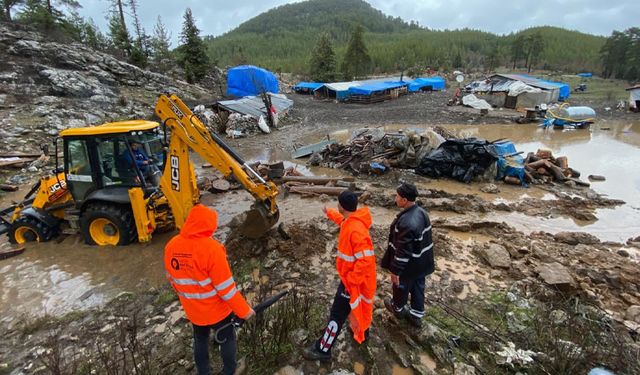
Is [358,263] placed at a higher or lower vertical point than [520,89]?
lower

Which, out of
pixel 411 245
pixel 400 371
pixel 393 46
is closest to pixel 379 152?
pixel 411 245

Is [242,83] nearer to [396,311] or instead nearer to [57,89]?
[57,89]

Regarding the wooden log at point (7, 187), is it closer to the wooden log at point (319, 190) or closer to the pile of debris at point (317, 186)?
the pile of debris at point (317, 186)

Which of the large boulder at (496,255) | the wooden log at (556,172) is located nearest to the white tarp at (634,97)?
the wooden log at (556,172)

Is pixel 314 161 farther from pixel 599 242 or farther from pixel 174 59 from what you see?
pixel 174 59

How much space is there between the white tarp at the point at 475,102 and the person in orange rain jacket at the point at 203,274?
101 feet

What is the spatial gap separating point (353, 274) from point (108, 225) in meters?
5.14

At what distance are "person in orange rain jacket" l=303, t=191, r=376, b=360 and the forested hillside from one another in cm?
3739

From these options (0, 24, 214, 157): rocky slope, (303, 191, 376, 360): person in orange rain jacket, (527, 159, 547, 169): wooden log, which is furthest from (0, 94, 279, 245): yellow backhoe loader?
(527, 159, 547, 169): wooden log

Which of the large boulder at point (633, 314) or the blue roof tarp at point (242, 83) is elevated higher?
the blue roof tarp at point (242, 83)

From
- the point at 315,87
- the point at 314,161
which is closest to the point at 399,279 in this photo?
the point at 314,161

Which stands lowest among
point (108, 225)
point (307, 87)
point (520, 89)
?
point (108, 225)

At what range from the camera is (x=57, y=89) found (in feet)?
53.7

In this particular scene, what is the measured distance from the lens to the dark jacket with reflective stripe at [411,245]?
3268 mm
